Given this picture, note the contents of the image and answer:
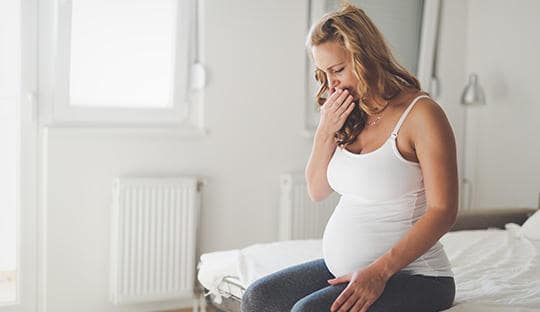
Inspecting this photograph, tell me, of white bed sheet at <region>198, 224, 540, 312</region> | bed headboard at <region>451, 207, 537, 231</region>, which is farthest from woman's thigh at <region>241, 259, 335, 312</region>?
bed headboard at <region>451, 207, 537, 231</region>

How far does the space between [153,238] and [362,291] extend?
184 cm

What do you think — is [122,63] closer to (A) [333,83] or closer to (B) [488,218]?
(A) [333,83]

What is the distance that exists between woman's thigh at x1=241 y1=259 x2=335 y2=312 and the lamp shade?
233cm

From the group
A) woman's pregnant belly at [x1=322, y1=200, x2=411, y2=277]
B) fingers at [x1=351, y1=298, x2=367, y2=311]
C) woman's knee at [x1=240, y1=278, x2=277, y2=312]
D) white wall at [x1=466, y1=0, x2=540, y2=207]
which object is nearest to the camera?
fingers at [x1=351, y1=298, x2=367, y2=311]

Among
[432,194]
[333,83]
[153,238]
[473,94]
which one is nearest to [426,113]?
[432,194]

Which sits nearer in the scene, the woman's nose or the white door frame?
the woman's nose

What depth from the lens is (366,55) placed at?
1548mm

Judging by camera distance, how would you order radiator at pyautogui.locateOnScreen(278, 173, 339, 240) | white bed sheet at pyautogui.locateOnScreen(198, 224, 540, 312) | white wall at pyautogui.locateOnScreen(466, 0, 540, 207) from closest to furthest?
white bed sheet at pyautogui.locateOnScreen(198, 224, 540, 312)
radiator at pyautogui.locateOnScreen(278, 173, 339, 240)
white wall at pyautogui.locateOnScreen(466, 0, 540, 207)

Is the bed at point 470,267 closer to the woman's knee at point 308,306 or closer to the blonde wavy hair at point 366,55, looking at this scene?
the woman's knee at point 308,306

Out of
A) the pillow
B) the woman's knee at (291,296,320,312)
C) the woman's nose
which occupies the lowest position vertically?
the pillow

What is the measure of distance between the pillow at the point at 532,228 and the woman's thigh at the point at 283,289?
4.82 feet

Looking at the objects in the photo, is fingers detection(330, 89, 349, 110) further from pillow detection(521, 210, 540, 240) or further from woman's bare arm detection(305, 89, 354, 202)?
pillow detection(521, 210, 540, 240)

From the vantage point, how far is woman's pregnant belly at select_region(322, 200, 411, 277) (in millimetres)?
1516

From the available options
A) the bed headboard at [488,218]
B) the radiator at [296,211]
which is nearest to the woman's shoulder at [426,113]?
the bed headboard at [488,218]
